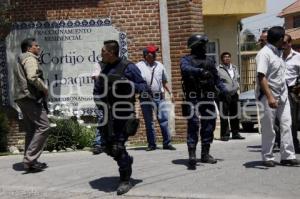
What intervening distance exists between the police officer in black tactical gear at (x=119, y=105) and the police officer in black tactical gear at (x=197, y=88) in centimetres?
114

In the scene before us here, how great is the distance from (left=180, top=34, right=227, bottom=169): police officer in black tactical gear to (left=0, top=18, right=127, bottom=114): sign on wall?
466cm

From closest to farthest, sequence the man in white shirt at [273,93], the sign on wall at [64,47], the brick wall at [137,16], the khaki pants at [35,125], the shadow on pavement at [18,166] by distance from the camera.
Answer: the man in white shirt at [273,93]
the khaki pants at [35,125]
the shadow on pavement at [18,166]
the brick wall at [137,16]
the sign on wall at [64,47]

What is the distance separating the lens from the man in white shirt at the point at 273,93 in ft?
24.8

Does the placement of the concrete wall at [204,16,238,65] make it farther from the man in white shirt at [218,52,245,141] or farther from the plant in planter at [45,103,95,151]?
the plant in planter at [45,103,95,151]

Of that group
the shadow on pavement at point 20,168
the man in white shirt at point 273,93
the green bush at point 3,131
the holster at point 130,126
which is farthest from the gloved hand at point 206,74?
the green bush at point 3,131

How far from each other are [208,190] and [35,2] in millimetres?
7374

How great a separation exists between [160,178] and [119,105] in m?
1.26

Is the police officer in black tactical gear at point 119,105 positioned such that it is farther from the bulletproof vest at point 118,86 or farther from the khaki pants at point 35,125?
the khaki pants at point 35,125

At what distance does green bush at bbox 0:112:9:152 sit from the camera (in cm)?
1183

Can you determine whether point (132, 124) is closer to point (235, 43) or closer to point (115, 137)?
point (115, 137)

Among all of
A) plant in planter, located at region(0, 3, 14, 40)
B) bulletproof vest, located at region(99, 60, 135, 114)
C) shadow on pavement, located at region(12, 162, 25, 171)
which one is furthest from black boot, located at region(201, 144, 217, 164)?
plant in planter, located at region(0, 3, 14, 40)

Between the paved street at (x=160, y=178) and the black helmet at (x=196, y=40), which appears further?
the black helmet at (x=196, y=40)

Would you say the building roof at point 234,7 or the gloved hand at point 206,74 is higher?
the building roof at point 234,7

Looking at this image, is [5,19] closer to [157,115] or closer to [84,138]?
[84,138]
